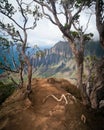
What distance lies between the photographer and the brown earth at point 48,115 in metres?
14.0

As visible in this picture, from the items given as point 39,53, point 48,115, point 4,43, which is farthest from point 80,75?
point 4,43

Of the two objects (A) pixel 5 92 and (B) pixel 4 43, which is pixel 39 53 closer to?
(B) pixel 4 43

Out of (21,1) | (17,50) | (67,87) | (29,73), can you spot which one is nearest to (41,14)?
(21,1)

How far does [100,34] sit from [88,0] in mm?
3551

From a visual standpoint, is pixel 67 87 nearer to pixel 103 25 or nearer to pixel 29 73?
pixel 29 73

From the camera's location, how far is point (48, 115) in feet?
49.2

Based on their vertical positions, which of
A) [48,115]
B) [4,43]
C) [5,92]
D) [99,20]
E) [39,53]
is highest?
[99,20]

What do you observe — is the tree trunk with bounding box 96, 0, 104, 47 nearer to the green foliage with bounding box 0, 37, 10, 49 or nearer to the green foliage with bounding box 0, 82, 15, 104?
the green foliage with bounding box 0, 37, 10, 49

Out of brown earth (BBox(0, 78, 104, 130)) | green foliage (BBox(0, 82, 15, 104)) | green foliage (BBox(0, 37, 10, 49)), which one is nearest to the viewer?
brown earth (BBox(0, 78, 104, 130))

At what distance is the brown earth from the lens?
1395 centimetres

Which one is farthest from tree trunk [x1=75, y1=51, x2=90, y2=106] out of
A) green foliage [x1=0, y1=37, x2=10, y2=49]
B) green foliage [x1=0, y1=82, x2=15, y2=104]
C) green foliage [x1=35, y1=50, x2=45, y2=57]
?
green foliage [x1=0, y1=82, x2=15, y2=104]

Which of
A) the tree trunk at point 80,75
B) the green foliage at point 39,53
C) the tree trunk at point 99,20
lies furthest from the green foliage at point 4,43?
the tree trunk at point 99,20

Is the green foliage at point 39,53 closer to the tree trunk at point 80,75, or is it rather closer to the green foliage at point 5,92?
the tree trunk at point 80,75

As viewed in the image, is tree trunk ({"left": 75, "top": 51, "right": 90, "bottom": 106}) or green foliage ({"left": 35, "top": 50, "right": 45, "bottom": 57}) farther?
green foliage ({"left": 35, "top": 50, "right": 45, "bottom": 57})
